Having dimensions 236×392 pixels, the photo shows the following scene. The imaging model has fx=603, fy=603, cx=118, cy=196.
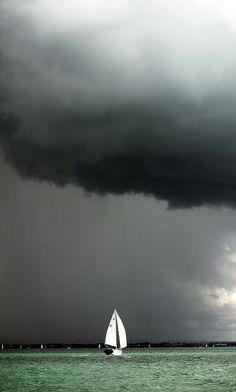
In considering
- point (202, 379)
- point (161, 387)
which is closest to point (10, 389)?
point (161, 387)

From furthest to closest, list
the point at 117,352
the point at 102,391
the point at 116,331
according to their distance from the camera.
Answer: the point at 117,352
the point at 116,331
the point at 102,391

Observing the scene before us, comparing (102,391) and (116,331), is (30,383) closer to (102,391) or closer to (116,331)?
(102,391)

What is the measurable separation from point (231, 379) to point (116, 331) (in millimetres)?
49215

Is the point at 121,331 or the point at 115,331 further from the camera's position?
the point at 115,331

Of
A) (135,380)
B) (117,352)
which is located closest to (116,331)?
(117,352)

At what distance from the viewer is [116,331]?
124562mm

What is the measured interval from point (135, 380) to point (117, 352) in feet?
201

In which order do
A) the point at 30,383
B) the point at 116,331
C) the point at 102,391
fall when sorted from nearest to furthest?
1. the point at 102,391
2. the point at 30,383
3. the point at 116,331

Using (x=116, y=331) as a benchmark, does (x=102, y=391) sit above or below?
below

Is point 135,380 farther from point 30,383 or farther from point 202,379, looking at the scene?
point 30,383

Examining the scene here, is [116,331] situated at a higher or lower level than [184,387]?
higher

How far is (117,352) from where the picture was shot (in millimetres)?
137250

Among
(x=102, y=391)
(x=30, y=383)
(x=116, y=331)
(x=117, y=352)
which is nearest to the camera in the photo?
(x=102, y=391)

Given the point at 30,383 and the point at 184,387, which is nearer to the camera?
the point at 184,387
